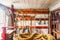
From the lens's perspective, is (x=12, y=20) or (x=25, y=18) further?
(x=25, y=18)

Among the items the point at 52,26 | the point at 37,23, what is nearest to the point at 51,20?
the point at 52,26

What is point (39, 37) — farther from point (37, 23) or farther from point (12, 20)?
point (37, 23)

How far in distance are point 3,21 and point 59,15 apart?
3.50 meters

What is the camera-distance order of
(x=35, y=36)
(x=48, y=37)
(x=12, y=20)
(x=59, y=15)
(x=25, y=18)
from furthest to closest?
(x=25, y=18) < (x=12, y=20) < (x=59, y=15) < (x=35, y=36) < (x=48, y=37)

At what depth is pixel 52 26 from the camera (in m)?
5.19

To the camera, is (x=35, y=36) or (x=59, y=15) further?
(x=59, y=15)

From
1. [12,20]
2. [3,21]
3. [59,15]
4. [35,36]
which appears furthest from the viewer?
[3,21]

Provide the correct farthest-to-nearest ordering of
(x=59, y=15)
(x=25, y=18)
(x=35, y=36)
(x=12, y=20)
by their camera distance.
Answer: (x=25, y=18) < (x=12, y=20) < (x=59, y=15) < (x=35, y=36)

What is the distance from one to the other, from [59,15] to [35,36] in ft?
6.42

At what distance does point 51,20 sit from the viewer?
Answer: 5.18m

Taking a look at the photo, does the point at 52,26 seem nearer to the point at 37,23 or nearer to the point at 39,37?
the point at 37,23

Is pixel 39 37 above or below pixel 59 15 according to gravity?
below

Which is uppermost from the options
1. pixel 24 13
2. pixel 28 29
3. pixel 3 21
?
pixel 24 13

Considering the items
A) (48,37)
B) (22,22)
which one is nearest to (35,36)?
(48,37)
